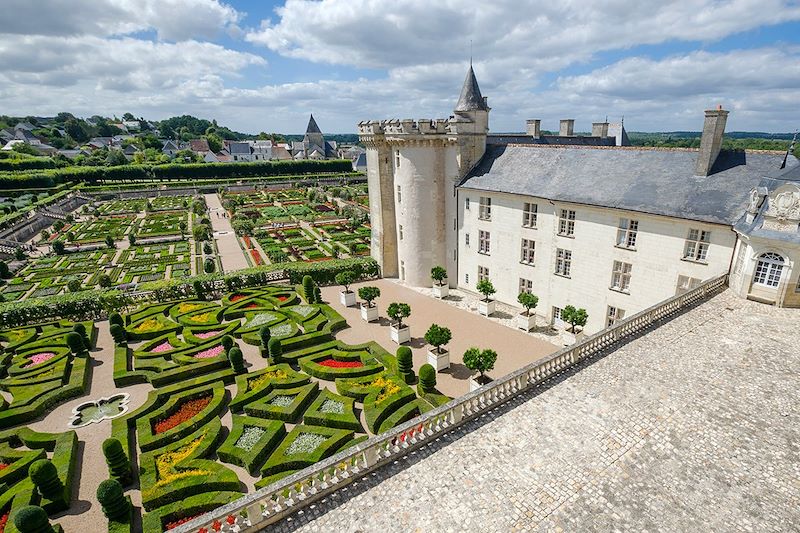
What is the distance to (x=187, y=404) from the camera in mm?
20062

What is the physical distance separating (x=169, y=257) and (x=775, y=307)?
5245 centimetres

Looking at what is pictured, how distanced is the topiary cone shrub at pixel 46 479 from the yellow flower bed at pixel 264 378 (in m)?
7.93

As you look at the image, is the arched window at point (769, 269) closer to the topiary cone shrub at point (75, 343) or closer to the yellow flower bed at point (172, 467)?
the yellow flower bed at point (172, 467)

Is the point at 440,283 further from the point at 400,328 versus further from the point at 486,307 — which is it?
the point at 400,328

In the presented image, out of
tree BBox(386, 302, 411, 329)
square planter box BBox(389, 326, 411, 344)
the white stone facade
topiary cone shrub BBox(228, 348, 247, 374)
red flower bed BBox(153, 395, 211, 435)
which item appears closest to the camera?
red flower bed BBox(153, 395, 211, 435)

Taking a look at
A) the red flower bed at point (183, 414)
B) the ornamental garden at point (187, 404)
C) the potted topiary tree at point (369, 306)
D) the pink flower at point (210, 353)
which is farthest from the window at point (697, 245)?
the pink flower at point (210, 353)

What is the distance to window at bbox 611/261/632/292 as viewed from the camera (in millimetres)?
24367

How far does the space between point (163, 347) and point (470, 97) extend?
2840 centimetres

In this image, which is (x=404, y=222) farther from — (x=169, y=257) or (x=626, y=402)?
(x=169, y=257)

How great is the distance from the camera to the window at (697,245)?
69.2 feet

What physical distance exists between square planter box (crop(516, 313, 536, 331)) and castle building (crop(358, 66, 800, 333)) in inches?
65.7

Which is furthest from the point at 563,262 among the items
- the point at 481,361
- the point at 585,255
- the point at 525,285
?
the point at 481,361

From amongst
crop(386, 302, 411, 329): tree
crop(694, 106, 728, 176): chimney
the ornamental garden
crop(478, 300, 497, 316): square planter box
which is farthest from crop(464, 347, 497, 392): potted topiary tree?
crop(694, 106, 728, 176): chimney

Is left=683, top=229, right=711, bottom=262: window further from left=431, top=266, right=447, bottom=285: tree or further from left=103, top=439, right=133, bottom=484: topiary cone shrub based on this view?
left=103, top=439, right=133, bottom=484: topiary cone shrub
